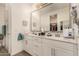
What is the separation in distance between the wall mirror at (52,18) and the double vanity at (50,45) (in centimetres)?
30

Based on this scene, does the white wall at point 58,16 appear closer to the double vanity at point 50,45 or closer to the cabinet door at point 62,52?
the double vanity at point 50,45

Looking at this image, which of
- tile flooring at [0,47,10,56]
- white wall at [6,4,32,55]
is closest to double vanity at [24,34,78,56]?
white wall at [6,4,32,55]

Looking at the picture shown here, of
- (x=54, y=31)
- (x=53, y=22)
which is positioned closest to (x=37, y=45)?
(x=54, y=31)

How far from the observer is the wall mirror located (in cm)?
243

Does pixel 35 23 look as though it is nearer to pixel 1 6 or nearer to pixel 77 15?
pixel 1 6

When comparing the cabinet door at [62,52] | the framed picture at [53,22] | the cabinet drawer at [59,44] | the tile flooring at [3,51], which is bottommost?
the tile flooring at [3,51]

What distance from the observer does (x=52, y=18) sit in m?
2.62

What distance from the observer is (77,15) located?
7.15 ft

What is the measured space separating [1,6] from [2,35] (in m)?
0.67

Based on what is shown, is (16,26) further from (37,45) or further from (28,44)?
(37,45)

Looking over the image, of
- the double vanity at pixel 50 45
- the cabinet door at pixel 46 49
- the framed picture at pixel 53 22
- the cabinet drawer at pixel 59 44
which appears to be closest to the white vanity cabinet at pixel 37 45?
the double vanity at pixel 50 45

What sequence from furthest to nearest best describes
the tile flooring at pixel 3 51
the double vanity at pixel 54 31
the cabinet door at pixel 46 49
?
the tile flooring at pixel 3 51, the cabinet door at pixel 46 49, the double vanity at pixel 54 31

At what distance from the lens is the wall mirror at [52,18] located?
7.96 ft

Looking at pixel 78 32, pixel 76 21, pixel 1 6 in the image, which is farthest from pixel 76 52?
pixel 1 6
